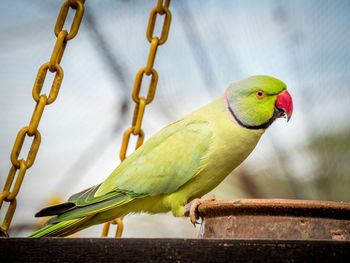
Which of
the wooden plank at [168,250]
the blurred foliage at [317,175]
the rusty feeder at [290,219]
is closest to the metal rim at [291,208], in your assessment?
the rusty feeder at [290,219]

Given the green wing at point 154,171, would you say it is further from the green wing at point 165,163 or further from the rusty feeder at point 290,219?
the rusty feeder at point 290,219

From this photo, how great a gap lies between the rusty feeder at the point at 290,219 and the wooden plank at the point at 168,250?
0.16 meters

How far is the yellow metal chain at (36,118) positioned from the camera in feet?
3.35

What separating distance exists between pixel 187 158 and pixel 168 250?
0.74m

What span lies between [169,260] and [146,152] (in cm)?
83

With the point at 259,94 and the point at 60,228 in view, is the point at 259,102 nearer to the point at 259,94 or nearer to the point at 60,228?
the point at 259,94

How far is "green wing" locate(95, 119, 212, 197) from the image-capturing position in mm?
1380

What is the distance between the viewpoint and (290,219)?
32.0 inches

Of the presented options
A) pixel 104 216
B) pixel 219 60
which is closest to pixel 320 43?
pixel 219 60

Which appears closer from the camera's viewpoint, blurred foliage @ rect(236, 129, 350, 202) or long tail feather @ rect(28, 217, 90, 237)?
long tail feather @ rect(28, 217, 90, 237)

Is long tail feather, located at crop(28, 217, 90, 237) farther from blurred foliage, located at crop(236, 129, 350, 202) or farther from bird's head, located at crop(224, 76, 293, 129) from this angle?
blurred foliage, located at crop(236, 129, 350, 202)

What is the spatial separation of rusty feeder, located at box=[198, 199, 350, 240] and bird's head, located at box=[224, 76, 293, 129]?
647 millimetres

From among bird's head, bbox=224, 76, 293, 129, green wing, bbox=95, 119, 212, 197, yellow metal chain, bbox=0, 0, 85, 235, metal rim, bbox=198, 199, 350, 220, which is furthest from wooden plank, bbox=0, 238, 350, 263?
bird's head, bbox=224, 76, 293, 129

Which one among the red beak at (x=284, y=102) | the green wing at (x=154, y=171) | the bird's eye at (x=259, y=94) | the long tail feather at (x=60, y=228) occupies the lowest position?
the long tail feather at (x=60, y=228)
